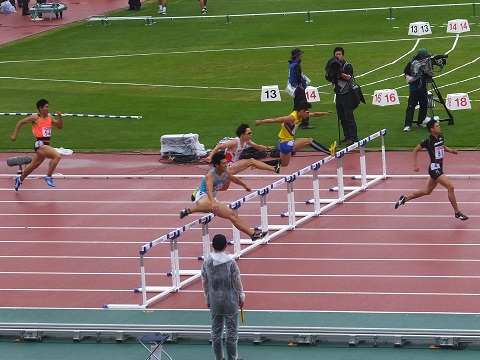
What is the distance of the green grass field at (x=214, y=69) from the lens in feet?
86.8

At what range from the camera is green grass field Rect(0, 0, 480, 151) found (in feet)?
86.8

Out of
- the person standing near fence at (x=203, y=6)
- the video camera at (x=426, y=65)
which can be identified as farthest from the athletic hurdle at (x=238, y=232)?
the person standing near fence at (x=203, y=6)

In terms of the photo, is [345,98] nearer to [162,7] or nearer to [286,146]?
[286,146]

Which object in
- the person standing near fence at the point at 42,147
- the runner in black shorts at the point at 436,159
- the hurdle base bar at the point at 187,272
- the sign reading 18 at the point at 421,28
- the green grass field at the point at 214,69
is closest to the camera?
the hurdle base bar at the point at 187,272

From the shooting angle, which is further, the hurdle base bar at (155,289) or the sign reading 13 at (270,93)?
the sign reading 13 at (270,93)

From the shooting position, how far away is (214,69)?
1307 inches

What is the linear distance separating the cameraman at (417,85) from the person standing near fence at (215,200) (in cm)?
726

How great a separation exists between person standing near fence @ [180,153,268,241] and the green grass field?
6.65 m

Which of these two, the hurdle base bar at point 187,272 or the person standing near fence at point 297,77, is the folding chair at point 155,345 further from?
the person standing near fence at point 297,77

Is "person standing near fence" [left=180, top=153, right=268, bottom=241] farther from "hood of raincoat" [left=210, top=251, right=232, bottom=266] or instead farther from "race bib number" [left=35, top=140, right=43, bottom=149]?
"race bib number" [left=35, top=140, right=43, bottom=149]

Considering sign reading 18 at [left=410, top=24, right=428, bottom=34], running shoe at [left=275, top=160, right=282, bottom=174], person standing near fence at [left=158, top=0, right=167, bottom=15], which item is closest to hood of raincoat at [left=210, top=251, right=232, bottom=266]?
running shoe at [left=275, top=160, right=282, bottom=174]

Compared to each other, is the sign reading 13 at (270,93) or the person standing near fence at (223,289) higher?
the sign reading 13 at (270,93)

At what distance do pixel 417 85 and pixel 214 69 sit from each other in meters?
9.40

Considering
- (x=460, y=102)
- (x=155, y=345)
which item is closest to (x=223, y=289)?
(x=155, y=345)
